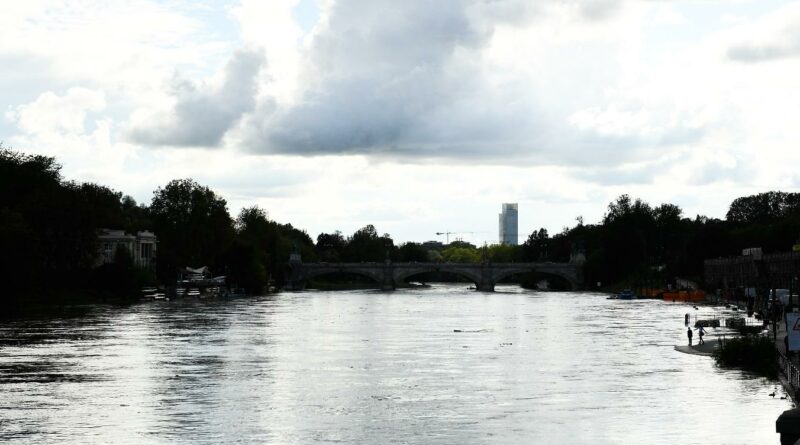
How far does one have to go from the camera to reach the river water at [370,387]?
4753 cm

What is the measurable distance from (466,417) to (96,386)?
19519 mm

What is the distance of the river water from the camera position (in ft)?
156

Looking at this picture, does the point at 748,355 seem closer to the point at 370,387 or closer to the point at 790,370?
the point at 790,370

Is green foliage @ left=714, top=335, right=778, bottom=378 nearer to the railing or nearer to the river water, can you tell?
the railing

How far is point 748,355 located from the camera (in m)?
69.1

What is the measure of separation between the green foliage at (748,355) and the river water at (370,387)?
1082 millimetres

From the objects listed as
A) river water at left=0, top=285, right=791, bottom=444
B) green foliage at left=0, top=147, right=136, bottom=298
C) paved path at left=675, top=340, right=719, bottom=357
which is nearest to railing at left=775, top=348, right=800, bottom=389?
river water at left=0, top=285, right=791, bottom=444

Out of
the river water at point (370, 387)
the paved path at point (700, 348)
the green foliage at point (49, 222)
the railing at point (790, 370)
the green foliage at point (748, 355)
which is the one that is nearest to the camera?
the river water at point (370, 387)

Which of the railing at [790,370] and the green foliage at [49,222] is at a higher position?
the green foliage at [49,222]

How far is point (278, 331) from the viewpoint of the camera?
106 meters

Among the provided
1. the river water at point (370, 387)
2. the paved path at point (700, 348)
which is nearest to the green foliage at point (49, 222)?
the river water at point (370, 387)

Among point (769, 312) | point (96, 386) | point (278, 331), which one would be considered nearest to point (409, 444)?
point (96, 386)

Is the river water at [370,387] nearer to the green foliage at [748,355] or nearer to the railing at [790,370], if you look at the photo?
the railing at [790,370]

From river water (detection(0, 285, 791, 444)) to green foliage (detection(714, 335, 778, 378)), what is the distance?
108cm
